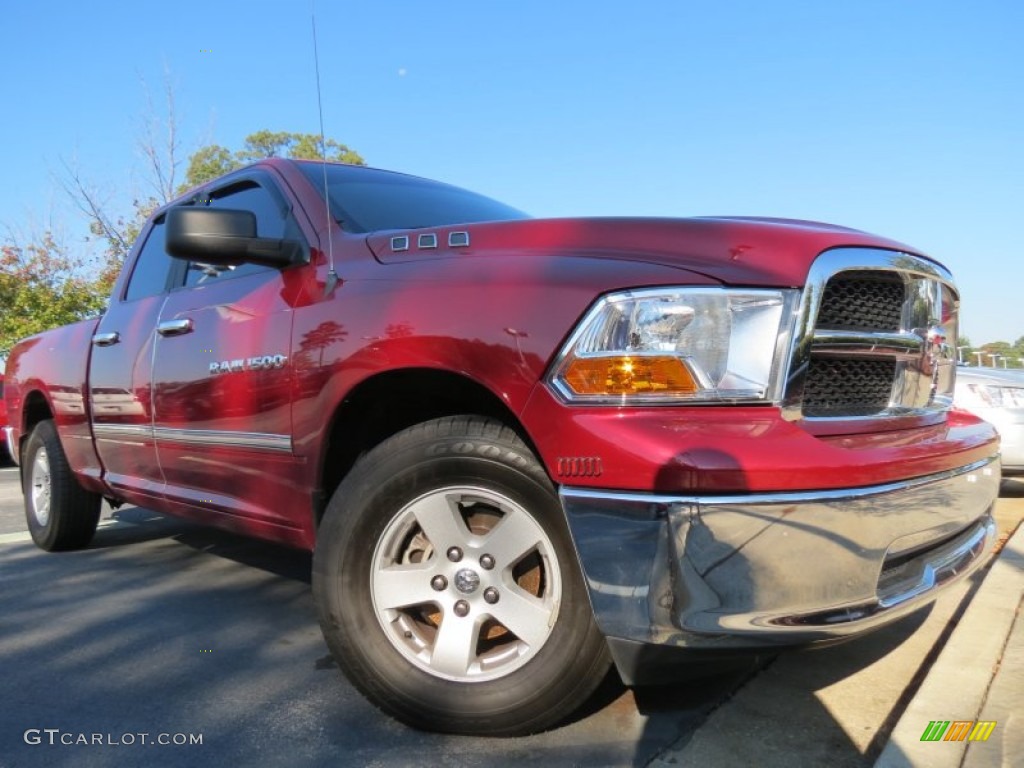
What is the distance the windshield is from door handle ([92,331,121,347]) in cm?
141

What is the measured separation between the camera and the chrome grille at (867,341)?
6.44 feet

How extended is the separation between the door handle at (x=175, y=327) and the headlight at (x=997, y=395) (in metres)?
5.21

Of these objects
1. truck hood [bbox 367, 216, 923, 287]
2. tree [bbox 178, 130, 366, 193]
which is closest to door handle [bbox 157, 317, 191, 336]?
truck hood [bbox 367, 216, 923, 287]

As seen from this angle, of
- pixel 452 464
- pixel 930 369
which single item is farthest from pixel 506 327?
pixel 930 369

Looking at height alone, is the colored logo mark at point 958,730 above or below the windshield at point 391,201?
below

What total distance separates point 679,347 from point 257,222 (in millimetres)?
2009

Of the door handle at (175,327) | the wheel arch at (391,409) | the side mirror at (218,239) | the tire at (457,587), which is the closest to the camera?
the tire at (457,587)

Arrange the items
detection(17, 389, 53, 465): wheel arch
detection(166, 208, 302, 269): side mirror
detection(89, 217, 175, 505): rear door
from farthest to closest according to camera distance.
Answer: detection(17, 389, 53, 465): wheel arch → detection(89, 217, 175, 505): rear door → detection(166, 208, 302, 269): side mirror

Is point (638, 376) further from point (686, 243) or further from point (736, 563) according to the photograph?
point (736, 563)

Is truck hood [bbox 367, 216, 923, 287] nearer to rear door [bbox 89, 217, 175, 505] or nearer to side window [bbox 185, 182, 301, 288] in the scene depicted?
side window [bbox 185, 182, 301, 288]

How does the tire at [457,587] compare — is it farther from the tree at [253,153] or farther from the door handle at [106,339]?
the tree at [253,153]

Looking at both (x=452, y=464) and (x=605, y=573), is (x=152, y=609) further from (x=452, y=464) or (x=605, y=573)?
(x=605, y=573)

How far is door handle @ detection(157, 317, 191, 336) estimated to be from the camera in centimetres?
323

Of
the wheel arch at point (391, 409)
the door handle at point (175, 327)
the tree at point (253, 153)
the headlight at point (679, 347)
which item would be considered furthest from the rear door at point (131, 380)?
the tree at point (253, 153)
